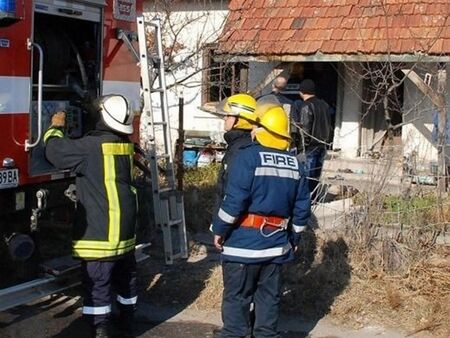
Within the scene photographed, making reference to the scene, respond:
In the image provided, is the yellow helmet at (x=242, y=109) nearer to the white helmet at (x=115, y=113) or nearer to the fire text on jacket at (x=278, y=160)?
the fire text on jacket at (x=278, y=160)

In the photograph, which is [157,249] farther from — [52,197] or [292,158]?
[292,158]

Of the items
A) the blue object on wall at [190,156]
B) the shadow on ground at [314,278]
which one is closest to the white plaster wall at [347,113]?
the blue object on wall at [190,156]

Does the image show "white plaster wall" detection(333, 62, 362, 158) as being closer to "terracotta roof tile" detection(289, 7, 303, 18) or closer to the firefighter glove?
"terracotta roof tile" detection(289, 7, 303, 18)

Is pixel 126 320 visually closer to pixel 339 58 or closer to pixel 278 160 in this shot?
pixel 278 160

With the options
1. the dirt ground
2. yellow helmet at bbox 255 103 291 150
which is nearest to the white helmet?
yellow helmet at bbox 255 103 291 150

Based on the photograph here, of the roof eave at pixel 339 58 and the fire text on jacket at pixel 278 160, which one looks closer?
the fire text on jacket at pixel 278 160

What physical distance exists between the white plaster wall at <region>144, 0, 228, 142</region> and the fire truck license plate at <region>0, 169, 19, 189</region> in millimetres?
9457

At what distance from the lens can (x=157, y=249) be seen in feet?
24.6

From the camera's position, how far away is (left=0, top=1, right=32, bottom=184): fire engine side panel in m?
4.68

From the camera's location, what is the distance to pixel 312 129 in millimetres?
8320

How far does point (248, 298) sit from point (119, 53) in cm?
234

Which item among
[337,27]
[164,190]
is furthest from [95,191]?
[337,27]

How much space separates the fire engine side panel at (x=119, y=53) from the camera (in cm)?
578

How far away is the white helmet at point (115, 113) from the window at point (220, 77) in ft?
25.4
